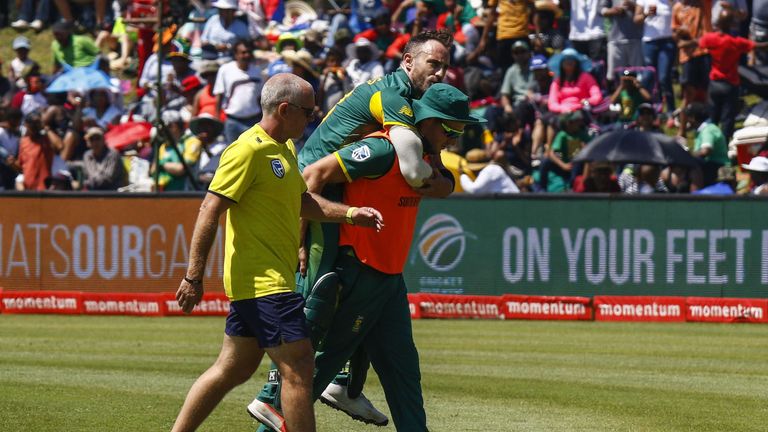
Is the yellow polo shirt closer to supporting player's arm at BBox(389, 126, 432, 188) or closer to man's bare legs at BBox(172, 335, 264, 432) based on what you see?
man's bare legs at BBox(172, 335, 264, 432)

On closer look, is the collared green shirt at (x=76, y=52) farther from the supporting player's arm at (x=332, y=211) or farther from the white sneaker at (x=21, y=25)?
the supporting player's arm at (x=332, y=211)

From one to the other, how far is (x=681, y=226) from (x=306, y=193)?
11877 millimetres

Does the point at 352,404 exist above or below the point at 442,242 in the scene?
above

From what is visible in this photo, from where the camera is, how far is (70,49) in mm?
27547

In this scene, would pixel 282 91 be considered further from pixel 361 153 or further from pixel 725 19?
pixel 725 19

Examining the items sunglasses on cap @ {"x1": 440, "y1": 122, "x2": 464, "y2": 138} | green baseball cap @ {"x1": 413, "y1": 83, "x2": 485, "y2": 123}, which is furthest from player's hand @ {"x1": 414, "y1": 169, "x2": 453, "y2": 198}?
green baseball cap @ {"x1": 413, "y1": 83, "x2": 485, "y2": 123}

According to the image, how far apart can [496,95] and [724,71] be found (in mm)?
3734

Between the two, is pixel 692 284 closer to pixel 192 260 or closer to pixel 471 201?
pixel 471 201

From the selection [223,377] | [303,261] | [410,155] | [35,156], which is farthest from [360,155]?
[35,156]

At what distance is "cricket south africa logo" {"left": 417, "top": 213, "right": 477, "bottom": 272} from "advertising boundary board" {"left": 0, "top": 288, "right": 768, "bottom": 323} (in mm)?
597

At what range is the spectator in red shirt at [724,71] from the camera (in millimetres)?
21875

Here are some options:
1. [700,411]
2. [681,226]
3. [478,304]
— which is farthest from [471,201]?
[700,411]

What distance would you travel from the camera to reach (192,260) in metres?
7.08

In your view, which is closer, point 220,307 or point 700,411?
point 700,411
